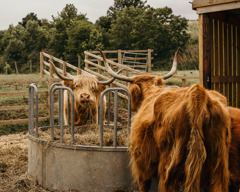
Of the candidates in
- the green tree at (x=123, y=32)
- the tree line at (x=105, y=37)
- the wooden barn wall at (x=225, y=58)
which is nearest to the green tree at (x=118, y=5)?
the tree line at (x=105, y=37)

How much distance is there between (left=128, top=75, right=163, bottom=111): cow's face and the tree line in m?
29.7

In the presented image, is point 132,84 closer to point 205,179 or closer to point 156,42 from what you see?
point 205,179

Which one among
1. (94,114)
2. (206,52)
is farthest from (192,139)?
(94,114)

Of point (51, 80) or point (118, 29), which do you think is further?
point (118, 29)

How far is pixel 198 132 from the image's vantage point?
7.26 feet

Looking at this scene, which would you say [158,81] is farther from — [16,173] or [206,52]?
[16,173]

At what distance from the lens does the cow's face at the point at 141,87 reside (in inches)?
153

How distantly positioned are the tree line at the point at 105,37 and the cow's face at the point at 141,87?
97.6ft

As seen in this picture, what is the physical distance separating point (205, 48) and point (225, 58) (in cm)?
94

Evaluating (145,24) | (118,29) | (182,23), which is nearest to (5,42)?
(118,29)

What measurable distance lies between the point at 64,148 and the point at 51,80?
653cm

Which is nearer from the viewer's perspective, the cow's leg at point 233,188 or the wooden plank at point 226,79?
the cow's leg at point 233,188

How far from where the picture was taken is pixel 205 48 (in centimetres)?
535

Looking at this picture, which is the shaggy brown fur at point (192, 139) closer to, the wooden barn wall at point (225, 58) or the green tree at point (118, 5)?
the wooden barn wall at point (225, 58)
